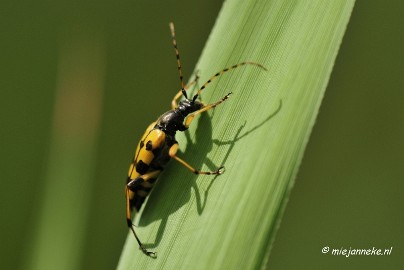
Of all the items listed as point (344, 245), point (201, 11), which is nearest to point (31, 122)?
point (201, 11)

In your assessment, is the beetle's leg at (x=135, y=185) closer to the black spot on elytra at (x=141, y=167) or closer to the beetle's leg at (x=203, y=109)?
the black spot on elytra at (x=141, y=167)

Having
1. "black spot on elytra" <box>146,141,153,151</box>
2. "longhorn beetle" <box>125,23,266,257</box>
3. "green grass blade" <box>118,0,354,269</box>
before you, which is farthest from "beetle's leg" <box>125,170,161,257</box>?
"green grass blade" <box>118,0,354,269</box>

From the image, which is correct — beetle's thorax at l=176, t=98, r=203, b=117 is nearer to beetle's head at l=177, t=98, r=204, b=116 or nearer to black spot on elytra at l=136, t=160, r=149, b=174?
beetle's head at l=177, t=98, r=204, b=116

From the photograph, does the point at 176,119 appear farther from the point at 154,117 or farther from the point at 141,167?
the point at 154,117

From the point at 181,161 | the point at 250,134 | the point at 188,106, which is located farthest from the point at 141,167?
the point at 250,134

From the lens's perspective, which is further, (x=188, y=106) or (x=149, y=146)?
(x=149, y=146)

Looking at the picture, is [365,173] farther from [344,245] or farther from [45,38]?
[45,38]
